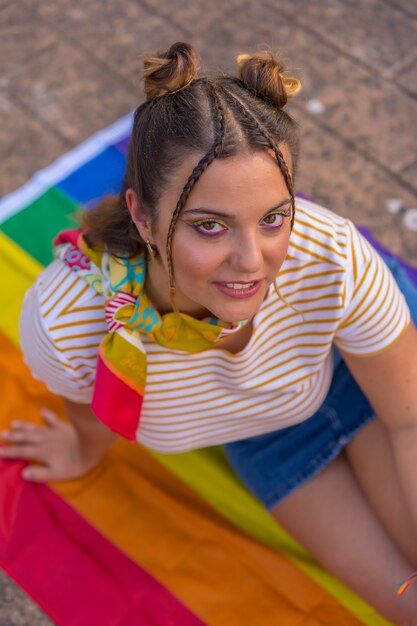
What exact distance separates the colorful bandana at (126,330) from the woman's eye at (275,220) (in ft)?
0.88

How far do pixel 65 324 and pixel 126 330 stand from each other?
0.14m

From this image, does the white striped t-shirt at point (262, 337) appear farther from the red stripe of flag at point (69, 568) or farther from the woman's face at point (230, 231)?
the red stripe of flag at point (69, 568)

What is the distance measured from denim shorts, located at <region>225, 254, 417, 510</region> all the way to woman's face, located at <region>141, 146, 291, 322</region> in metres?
0.67

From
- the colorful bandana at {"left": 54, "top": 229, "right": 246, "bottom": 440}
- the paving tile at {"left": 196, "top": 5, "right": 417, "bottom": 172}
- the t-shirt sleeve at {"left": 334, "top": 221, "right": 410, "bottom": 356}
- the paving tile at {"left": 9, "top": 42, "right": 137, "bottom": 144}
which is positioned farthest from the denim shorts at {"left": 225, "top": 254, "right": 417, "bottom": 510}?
the paving tile at {"left": 9, "top": 42, "right": 137, "bottom": 144}

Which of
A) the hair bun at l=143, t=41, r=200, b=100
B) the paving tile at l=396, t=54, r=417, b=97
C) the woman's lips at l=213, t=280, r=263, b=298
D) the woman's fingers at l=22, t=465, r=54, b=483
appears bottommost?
the paving tile at l=396, t=54, r=417, b=97

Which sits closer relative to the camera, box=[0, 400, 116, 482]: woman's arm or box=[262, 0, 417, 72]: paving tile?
box=[0, 400, 116, 482]: woman's arm

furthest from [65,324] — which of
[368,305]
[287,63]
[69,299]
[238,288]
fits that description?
[287,63]

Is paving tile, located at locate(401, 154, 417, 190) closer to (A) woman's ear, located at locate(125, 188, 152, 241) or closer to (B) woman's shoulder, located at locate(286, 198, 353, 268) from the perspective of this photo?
(B) woman's shoulder, located at locate(286, 198, 353, 268)

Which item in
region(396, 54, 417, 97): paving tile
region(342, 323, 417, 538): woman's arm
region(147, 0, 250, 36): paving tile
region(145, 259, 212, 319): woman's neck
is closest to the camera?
region(145, 259, 212, 319): woman's neck

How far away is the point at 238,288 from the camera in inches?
56.9

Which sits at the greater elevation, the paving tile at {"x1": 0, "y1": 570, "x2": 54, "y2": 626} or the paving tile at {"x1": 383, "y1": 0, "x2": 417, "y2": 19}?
the paving tile at {"x1": 0, "y1": 570, "x2": 54, "y2": 626}

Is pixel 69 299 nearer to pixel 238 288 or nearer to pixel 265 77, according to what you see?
pixel 238 288

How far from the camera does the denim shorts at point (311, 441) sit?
205 centimetres

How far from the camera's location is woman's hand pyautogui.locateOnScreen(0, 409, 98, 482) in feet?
7.46
